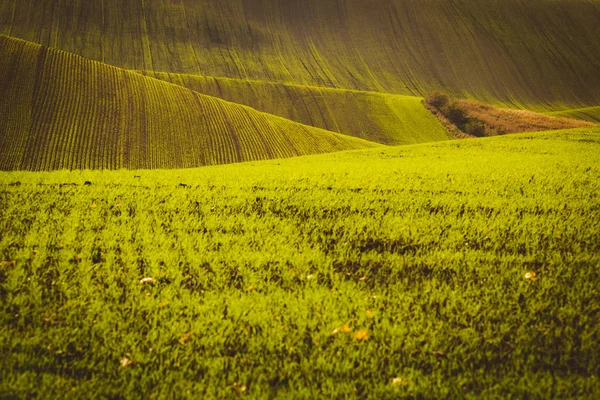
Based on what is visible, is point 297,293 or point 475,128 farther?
point 475,128

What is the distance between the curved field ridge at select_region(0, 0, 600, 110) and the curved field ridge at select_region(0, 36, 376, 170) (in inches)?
1980

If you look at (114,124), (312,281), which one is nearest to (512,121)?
(114,124)

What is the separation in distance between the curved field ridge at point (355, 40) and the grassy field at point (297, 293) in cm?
9710

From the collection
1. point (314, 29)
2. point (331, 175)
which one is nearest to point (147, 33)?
point (314, 29)

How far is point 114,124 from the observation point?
42.9 m

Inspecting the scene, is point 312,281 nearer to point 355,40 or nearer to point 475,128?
point 475,128

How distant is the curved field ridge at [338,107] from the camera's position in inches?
2960

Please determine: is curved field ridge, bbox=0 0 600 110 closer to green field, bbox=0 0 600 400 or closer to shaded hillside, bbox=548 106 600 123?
shaded hillside, bbox=548 106 600 123

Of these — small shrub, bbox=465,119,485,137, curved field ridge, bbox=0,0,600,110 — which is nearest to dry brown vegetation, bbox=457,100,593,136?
small shrub, bbox=465,119,485,137

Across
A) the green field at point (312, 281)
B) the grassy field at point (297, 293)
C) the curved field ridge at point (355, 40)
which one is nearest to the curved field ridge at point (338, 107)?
the curved field ridge at point (355, 40)

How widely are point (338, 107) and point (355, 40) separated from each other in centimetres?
6168

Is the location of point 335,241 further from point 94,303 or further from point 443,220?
point 94,303

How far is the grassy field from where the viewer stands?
194 inches

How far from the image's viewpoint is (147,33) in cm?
10988
